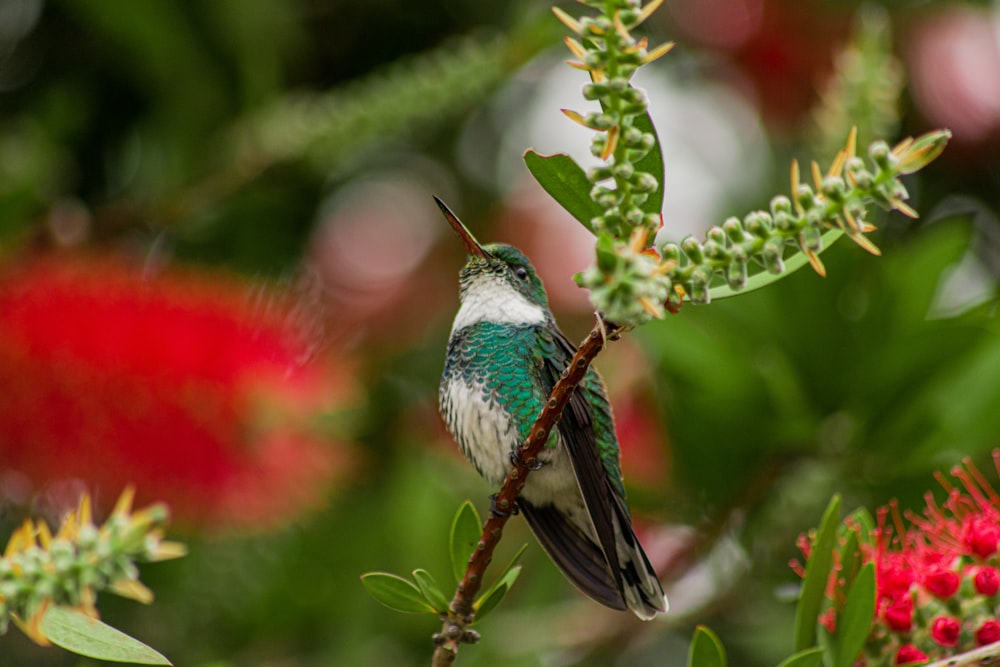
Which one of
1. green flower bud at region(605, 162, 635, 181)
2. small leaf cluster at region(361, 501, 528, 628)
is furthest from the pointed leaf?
green flower bud at region(605, 162, 635, 181)

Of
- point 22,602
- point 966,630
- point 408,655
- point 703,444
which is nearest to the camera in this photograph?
point 22,602

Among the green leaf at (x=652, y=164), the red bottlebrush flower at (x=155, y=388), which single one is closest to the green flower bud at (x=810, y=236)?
the green leaf at (x=652, y=164)

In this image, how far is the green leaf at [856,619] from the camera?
3.48 ft

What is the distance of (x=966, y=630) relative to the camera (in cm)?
111

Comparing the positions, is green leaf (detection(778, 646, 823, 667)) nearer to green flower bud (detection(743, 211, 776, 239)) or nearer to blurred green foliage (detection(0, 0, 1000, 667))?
blurred green foliage (detection(0, 0, 1000, 667))

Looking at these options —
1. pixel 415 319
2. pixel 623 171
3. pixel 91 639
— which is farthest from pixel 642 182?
pixel 415 319

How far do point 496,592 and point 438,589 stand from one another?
2.5 inches

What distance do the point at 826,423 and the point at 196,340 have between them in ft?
3.57

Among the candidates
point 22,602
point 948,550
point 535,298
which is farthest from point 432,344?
point 22,602

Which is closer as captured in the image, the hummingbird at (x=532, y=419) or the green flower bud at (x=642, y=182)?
the green flower bud at (x=642, y=182)

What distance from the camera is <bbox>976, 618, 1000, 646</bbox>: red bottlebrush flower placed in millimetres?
1086

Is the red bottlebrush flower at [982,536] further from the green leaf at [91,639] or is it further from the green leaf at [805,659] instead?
the green leaf at [91,639]

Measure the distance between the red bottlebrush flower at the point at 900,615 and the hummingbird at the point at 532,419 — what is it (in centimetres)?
Answer: 22

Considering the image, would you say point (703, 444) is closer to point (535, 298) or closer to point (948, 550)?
point (535, 298)
